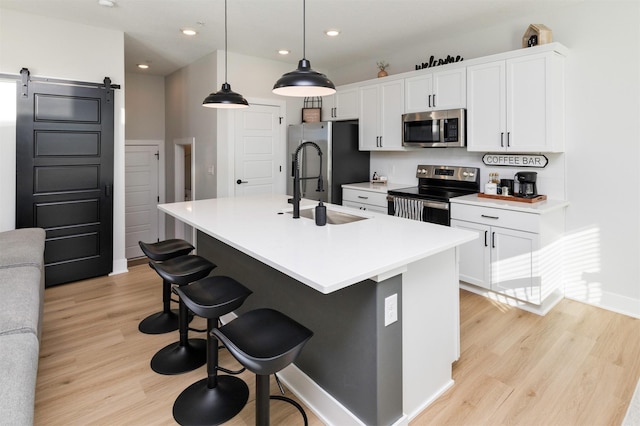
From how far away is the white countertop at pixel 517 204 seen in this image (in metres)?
3.10

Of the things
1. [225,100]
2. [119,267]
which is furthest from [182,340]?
[119,267]

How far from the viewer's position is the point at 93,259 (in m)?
4.14

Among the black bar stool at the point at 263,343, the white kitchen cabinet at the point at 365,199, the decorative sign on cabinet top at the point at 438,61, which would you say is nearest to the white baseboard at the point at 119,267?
the white kitchen cabinet at the point at 365,199

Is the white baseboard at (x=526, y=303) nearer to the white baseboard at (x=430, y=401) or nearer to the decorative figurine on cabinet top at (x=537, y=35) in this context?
the white baseboard at (x=430, y=401)

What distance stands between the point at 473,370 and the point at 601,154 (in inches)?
88.5

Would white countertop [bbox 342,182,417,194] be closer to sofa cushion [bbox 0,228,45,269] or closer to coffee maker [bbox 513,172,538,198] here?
coffee maker [bbox 513,172,538,198]

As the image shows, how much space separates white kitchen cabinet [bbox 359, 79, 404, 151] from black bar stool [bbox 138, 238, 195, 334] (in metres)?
2.77

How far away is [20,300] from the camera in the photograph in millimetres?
1935

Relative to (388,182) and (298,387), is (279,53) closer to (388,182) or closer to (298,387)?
(388,182)

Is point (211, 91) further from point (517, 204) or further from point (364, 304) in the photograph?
point (364, 304)

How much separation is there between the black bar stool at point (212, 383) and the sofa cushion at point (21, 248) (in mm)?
1337

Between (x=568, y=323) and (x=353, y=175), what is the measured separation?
298cm

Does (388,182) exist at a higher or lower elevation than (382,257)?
higher

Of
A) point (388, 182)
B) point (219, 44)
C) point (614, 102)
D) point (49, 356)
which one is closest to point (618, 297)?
point (614, 102)
